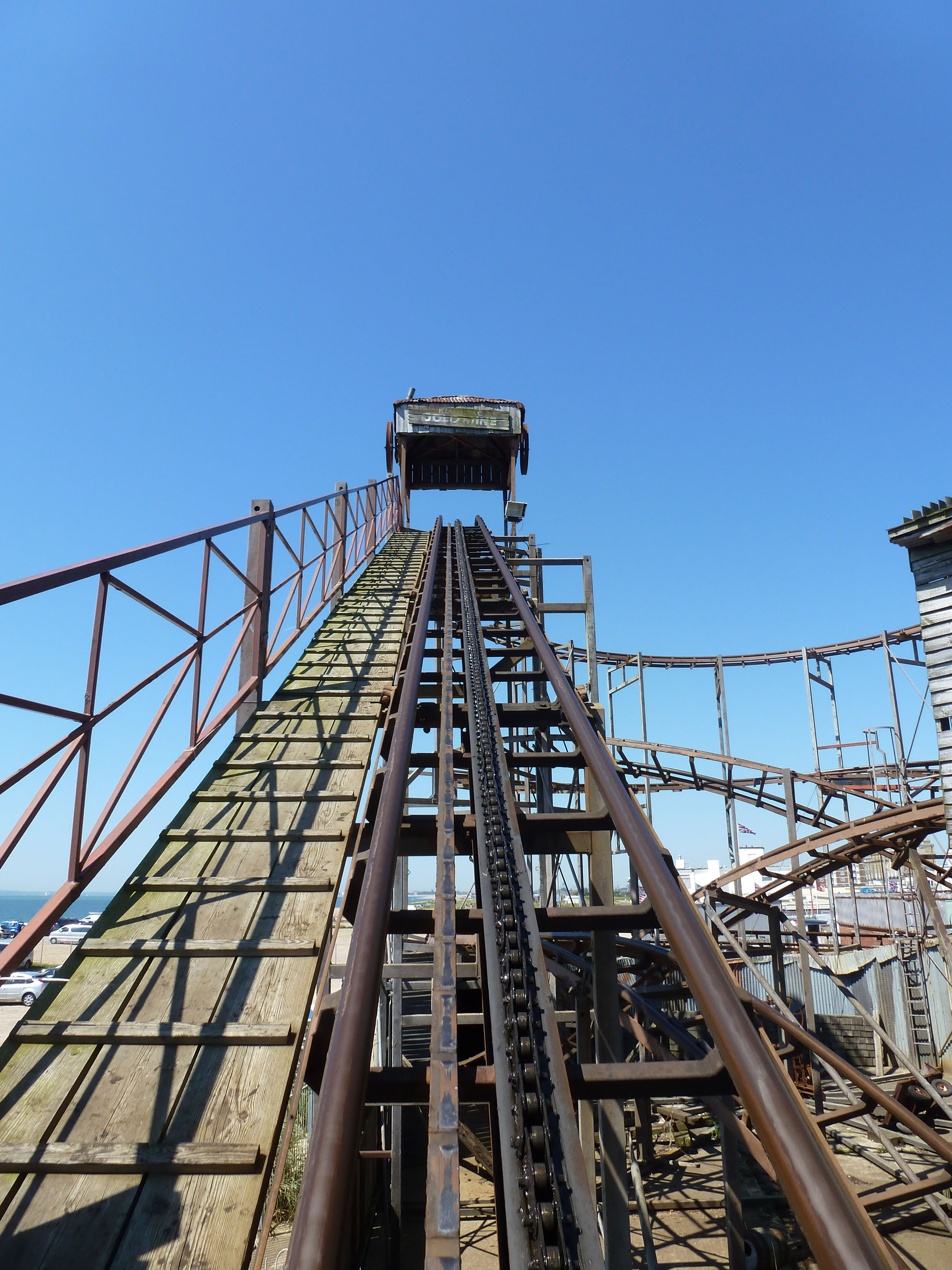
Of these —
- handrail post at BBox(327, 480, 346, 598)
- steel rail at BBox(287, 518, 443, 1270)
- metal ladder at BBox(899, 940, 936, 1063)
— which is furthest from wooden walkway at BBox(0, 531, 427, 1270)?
metal ladder at BBox(899, 940, 936, 1063)

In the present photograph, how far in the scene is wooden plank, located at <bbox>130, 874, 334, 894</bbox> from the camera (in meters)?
3.56

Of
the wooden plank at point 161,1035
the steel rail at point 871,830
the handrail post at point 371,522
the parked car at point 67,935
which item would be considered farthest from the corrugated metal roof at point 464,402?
the parked car at point 67,935

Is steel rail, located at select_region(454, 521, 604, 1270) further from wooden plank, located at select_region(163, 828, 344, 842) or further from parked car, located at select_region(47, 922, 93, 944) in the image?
parked car, located at select_region(47, 922, 93, 944)

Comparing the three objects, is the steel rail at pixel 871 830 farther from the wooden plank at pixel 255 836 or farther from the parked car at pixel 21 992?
the parked car at pixel 21 992

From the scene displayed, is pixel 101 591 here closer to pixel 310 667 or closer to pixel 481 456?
pixel 310 667

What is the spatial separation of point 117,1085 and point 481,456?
20.7m

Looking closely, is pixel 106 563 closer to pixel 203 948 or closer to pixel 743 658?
pixel 203 948

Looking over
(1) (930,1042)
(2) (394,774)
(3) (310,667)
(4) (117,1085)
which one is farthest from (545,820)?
(1) (930,1042)

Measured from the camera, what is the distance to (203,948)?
3.15 metres

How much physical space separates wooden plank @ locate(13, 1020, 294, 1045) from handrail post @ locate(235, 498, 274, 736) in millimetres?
3097

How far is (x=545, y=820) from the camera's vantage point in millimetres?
3541

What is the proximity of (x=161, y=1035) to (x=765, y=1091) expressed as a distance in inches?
84.4

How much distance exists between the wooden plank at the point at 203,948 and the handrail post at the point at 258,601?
2.62 m

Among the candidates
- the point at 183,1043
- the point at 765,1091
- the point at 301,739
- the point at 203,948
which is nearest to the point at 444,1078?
the point at 765,1091
